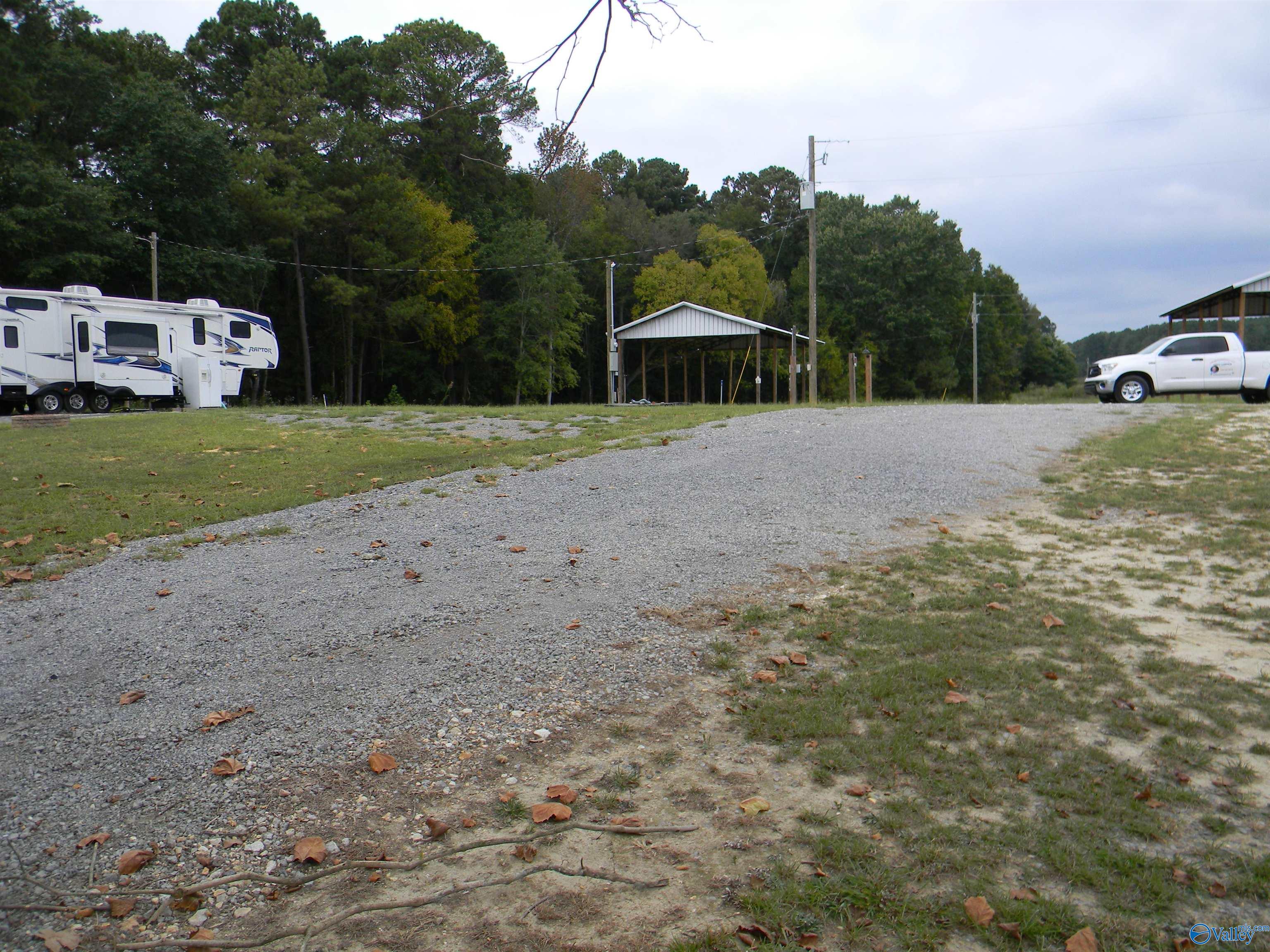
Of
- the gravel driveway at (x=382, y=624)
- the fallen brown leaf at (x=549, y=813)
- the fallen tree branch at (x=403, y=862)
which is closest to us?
the fallen tree branch at (x=403, y=862)

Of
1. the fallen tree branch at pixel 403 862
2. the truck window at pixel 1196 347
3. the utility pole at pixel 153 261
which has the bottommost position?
the fallen tree branch at pixel 403 862

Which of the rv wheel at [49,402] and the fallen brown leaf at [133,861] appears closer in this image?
the fallen brown leaf at [133,861]

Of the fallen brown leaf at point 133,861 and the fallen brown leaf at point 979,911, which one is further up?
the fallen brown leaf at point 133,861

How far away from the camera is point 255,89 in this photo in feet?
124

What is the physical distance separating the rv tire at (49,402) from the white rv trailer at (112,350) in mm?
19

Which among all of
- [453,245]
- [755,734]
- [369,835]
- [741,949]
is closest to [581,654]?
[755,734]

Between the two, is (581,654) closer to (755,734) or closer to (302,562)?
(755,734)

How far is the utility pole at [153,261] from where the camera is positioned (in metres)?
29.5

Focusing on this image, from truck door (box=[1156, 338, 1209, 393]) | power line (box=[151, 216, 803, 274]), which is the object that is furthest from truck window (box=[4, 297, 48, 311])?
truck door (box=[1156, 338, 1209, 393])

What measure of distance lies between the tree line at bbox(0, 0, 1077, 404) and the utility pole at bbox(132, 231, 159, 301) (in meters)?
0.39

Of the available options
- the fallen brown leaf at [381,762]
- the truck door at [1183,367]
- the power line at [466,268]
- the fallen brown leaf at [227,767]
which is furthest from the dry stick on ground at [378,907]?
the power line at [466,268]

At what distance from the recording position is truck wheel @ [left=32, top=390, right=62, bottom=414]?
21.1 m

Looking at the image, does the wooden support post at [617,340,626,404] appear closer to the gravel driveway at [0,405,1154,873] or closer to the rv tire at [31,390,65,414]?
the rv tire at [31,390,65,414]

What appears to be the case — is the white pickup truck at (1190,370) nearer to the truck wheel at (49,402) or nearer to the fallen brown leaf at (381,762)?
the fallen brown leaf at (381,762)
